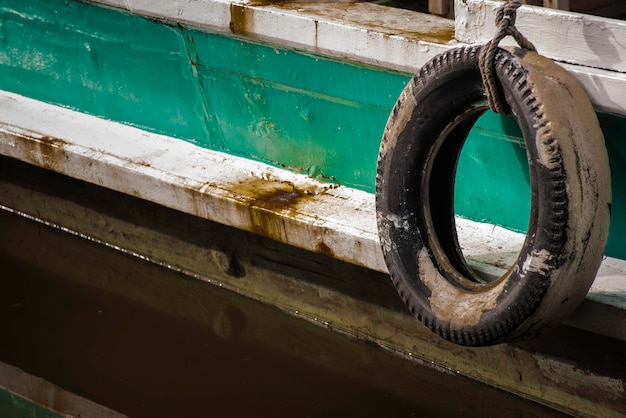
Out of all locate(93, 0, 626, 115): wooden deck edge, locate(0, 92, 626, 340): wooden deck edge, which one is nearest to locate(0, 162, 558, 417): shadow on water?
locate(0, 92, 626, 340): wooden deck edge

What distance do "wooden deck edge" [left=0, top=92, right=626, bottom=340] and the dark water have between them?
1.57ft

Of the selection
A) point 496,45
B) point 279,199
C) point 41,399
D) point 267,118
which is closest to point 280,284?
point 279,199

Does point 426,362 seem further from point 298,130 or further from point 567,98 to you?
point 567,98

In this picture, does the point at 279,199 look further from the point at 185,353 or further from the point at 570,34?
the point at 570,34

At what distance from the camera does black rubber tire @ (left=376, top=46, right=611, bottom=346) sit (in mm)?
2676

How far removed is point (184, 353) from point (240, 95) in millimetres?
987

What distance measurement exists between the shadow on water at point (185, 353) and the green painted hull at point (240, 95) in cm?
60

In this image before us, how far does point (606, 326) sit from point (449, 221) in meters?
0.57

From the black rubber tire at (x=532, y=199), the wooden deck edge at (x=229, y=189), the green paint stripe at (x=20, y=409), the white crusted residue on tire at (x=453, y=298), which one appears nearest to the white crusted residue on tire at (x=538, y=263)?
the black rubber tire at (x=532, y=199)

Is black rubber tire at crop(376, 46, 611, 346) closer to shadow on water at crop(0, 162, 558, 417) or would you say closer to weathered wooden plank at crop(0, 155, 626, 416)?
weathered wooden plank at crop(0, 155, 626, 416)

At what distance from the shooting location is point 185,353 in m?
3.94

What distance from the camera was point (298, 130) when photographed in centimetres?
381

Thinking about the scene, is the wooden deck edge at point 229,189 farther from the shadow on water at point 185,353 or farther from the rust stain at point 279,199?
the shadow on water at point 185,353

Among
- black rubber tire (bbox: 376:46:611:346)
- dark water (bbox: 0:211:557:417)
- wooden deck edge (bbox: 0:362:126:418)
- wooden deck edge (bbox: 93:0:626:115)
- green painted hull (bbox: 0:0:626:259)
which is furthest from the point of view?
wooden deck edge (bbox: 0:362:126:418)
